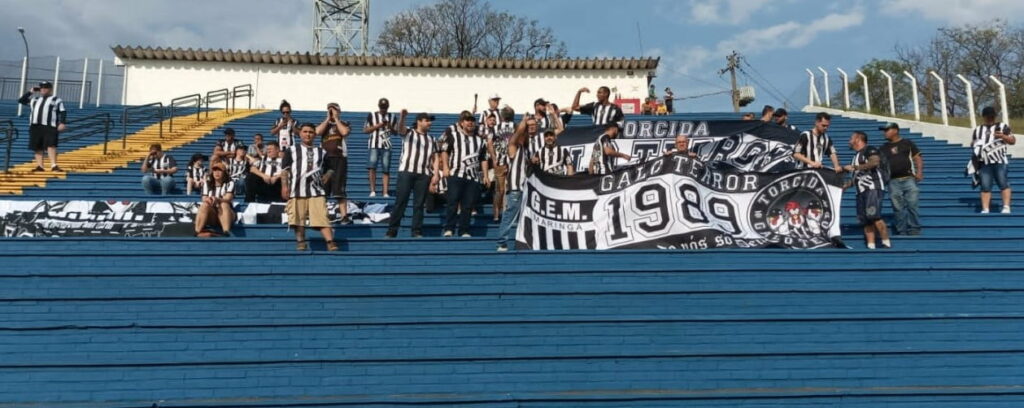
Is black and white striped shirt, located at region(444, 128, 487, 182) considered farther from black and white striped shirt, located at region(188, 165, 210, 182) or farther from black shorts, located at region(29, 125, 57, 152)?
black shorts, located at region(29, 125, 57, 152)

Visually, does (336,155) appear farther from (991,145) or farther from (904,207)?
(991,145)

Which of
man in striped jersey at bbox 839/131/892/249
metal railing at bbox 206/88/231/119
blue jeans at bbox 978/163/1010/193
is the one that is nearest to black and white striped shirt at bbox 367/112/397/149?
man in striped jersey at bbox 839/131/892/249

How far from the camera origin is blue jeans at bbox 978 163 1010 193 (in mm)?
8657

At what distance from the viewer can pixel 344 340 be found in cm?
550

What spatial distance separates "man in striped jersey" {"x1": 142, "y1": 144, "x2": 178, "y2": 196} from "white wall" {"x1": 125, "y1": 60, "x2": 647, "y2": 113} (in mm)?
9318

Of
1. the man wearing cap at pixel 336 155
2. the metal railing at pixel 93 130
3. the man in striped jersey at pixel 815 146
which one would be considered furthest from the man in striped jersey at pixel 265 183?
the man in striped jersey at pixel 815 146

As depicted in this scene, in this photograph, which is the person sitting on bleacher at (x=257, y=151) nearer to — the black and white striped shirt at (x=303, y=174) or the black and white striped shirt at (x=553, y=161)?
the black and white striped shirt at (x=303, y=174)

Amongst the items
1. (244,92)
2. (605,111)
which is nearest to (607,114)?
(605,111)

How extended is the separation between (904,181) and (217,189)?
21.5 feet

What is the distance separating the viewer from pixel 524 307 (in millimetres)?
6059

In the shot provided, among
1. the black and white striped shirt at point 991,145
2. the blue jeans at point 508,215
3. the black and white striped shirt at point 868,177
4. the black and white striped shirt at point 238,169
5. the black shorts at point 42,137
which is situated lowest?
the blue jeans at point 508,215

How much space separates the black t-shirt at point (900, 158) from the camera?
309 inches

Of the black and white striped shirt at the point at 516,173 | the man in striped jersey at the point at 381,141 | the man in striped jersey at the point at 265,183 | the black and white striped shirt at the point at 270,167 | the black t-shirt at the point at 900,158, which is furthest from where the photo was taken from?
the man in striped jersey at the point at 381,141

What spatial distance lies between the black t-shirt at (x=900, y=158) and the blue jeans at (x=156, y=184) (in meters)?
7.84
